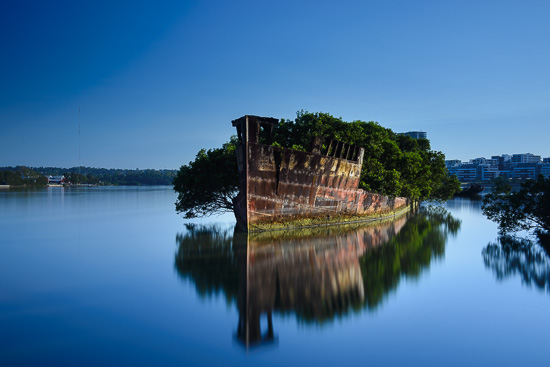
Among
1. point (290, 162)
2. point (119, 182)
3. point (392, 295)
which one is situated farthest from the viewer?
point (119, 182)

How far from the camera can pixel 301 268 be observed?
39.1 ft

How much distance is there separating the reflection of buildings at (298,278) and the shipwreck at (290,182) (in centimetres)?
152

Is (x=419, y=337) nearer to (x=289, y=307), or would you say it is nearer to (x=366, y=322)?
(x=366, y=322)

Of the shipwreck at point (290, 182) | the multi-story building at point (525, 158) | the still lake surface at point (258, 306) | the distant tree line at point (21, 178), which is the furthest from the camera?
the multi-story building at point (525, 158)

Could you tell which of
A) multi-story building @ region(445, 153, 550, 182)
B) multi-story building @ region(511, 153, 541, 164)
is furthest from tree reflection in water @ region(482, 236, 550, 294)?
multi-story building @ region(511, 153, 541, 164)

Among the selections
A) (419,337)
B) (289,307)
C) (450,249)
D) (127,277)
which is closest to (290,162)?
(450,249)

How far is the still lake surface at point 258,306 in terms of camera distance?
643cm

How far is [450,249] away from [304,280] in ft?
27.6

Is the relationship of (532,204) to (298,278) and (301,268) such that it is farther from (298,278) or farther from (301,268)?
(298,278)

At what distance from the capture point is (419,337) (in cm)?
712

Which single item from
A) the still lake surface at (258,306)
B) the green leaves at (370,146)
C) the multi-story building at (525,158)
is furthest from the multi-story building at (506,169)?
the still lake surface at (258,306)

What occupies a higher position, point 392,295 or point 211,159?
point 211,159

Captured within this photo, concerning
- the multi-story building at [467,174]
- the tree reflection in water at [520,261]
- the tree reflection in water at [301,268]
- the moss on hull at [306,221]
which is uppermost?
the multi-story building at [467,174]

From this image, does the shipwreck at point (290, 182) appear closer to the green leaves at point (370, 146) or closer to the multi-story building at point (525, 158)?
the green leaves at point (370, 146)
